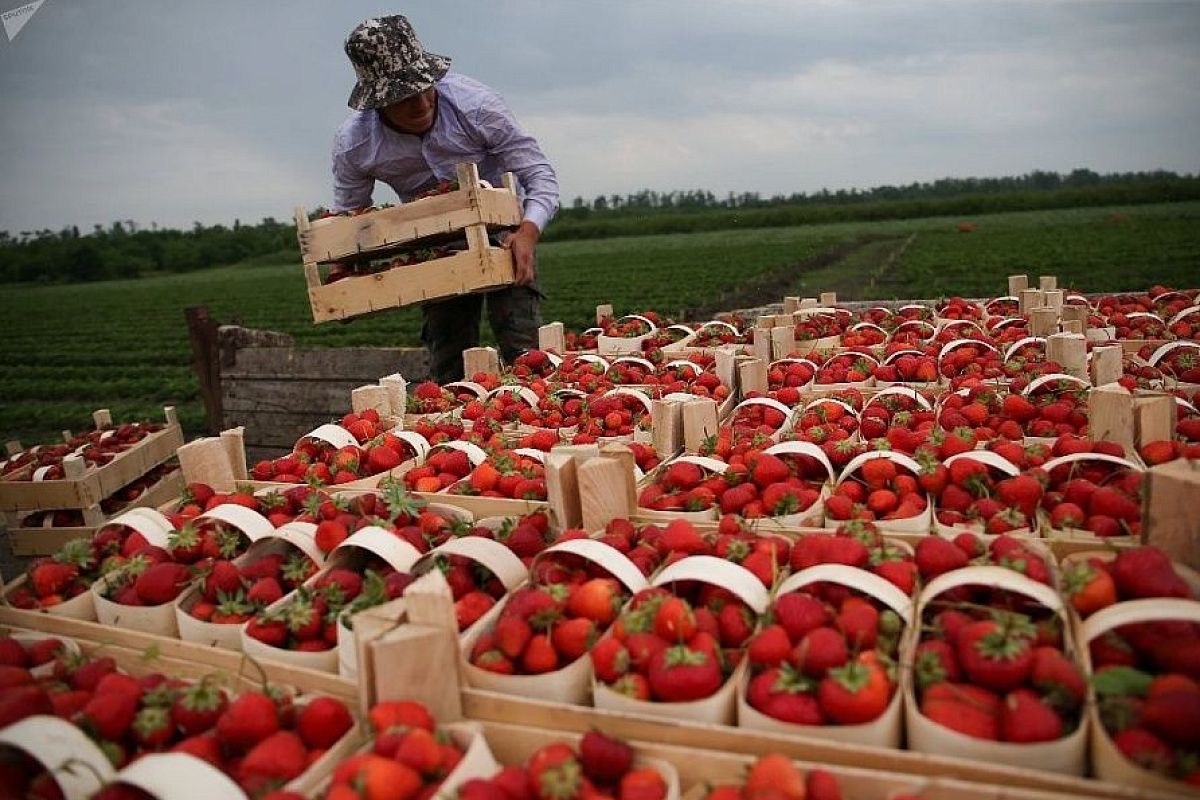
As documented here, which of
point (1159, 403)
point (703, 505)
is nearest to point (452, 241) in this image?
point (703, 505)

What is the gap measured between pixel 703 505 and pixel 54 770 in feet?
5.50

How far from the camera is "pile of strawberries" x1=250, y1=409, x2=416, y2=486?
313 centimetres

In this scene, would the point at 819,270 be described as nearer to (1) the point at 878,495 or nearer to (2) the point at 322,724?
(1) the point at 878,495

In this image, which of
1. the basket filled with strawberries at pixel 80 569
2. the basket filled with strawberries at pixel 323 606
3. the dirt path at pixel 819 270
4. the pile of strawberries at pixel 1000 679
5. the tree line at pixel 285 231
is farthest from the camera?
the tree line at pixel 285 231

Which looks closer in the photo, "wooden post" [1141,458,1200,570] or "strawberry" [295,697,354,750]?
"strawberry" [295,697,354,750]

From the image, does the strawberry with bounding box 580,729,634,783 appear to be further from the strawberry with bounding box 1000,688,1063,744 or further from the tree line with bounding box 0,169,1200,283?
the tree line with bounding box 0,169,1200,283

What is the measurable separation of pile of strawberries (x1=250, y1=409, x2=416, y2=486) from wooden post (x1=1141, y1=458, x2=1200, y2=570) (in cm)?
239

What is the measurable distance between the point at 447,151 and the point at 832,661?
163 inches

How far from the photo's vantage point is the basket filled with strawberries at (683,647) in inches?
63.5

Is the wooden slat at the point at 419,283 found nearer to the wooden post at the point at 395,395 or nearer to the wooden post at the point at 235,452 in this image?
the wooden post at the point at 395,395

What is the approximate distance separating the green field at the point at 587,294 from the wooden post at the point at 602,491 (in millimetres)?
8665

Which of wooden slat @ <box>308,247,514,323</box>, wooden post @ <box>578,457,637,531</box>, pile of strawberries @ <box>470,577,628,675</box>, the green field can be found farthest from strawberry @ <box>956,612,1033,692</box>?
the green field

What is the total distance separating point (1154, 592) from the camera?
1.70 m

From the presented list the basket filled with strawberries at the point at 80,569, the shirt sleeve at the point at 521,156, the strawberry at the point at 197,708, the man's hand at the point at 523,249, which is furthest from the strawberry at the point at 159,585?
the shirt sleeve at the point at 521,156
